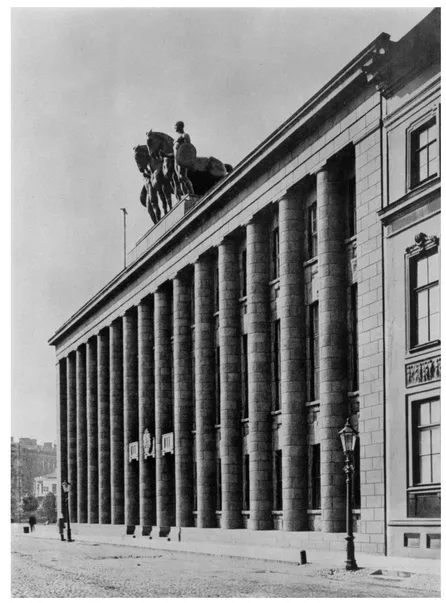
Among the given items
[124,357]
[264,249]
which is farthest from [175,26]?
[124,357]

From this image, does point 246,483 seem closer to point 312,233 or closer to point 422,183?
point 312,233

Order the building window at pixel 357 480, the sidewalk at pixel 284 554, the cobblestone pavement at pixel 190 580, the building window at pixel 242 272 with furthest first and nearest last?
the building window at pixel 242 272, the building window at pixel 357 480, the sidewalk at pixel 284 554, the cobblestone pavement at pixel 190 580

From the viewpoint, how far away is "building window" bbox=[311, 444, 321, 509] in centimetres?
3878

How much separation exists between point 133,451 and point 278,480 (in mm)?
21816

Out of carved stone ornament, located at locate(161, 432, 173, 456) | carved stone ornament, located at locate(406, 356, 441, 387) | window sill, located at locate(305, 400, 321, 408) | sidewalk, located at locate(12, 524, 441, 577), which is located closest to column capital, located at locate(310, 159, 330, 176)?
Answer: window sill, located at locate(305, 400, 321, 408)

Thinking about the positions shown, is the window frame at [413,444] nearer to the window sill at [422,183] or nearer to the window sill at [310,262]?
the window sill at [422,183]

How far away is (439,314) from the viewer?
27.9 m

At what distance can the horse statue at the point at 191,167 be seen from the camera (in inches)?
2229

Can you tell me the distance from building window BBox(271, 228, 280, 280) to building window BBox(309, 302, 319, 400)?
433cm

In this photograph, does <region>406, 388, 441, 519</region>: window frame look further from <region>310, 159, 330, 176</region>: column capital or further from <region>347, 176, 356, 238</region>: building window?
<region>310, 159, 330, 176</region>: column capital

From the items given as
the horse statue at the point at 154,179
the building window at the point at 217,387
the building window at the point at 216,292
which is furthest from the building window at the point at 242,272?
the horse statue at the point at 154,179

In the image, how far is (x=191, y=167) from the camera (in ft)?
185

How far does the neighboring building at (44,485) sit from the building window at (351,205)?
5819 cm

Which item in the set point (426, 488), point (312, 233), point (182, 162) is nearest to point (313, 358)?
point (312, 233)
